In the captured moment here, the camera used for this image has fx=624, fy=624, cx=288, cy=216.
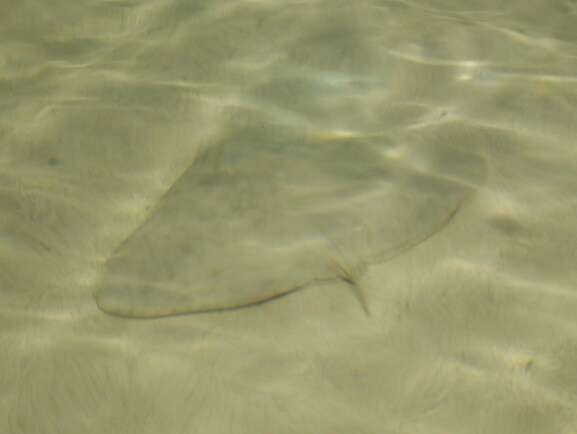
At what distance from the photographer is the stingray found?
2363 millimetres

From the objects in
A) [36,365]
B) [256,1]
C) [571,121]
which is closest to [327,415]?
[36,365]

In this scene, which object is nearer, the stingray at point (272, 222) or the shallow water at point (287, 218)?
the shallow water at point (287, 218)

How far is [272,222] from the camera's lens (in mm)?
2580

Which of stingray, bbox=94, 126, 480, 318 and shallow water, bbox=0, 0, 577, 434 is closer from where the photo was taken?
shallow water, bbox=0, 0, 577, 434

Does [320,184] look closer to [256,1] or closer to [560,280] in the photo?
[560,280]

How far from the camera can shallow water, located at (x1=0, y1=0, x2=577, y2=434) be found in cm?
209

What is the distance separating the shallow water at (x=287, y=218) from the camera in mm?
2094

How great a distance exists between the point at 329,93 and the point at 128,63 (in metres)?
1.18

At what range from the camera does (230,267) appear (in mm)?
2406

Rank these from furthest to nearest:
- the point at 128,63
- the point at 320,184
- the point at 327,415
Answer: the point at 128,63 → the point at 320,184 → the point at 327,415

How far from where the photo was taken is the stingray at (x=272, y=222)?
2.36 m

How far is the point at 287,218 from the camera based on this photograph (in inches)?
102

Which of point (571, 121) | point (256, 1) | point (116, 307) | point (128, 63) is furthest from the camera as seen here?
point (256, 1)

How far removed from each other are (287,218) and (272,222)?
65 millimetres
